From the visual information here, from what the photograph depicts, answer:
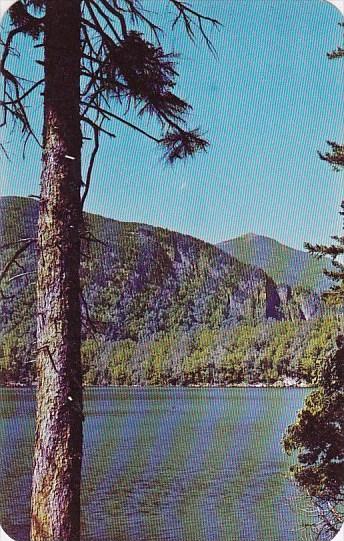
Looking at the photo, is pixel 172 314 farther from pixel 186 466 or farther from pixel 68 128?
pixel 68 128

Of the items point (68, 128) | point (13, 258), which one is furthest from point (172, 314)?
point (68, 128)

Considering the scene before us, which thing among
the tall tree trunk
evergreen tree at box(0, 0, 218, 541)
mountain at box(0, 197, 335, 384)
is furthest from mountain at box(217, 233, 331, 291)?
the tall tree trunk

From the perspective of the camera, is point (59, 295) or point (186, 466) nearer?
point (59, 295)

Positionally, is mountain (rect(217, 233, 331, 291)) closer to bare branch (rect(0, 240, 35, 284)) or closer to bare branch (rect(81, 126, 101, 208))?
bare branch (rect(81, 126, 101, 208))

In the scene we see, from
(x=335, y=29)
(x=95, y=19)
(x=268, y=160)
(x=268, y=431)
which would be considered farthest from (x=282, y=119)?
(x=268, y=431)

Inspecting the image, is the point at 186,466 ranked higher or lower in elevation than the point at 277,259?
lower

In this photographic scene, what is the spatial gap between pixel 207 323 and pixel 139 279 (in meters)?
0.22

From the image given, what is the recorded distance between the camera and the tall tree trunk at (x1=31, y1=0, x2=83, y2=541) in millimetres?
2197

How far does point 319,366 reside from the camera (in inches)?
95.0

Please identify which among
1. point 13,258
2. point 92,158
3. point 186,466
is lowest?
point 186,466

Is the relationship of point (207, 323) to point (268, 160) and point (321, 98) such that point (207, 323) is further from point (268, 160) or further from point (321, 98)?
point (321, 98)

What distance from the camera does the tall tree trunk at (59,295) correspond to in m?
2.20

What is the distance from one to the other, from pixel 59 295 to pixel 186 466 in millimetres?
580

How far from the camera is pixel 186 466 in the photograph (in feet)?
7.75
